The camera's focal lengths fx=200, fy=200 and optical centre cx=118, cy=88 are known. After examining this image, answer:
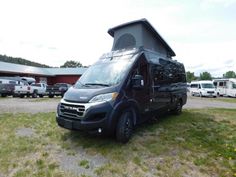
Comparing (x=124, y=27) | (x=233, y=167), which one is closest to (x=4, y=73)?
(x=124, y=27)

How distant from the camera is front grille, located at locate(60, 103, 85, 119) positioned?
452 centimetres

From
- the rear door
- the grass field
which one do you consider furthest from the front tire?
the rear door

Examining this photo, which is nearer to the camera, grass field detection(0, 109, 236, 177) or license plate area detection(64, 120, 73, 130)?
grass field detection(0, 109, 236, 177)

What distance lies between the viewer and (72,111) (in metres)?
4.71

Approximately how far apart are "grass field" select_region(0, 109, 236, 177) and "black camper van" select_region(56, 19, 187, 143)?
1.64 ft

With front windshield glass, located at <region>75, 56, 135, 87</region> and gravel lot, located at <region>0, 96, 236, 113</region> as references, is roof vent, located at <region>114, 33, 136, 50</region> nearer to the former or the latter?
front windshield glass, located at <region>75, 56, 135, 87</region>

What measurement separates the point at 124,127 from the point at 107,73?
153 cm

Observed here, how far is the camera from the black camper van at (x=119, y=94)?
4453 mm

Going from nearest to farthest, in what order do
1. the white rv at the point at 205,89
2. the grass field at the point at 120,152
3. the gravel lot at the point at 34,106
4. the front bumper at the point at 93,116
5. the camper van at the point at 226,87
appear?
the grass field at the point at 120,152
the front bumper at the point at 93,116
the gravel lot at the point at 34,106
the white rv at the point at 205,89
the camper van at the point at 226,87

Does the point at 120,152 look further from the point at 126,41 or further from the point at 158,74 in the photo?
the point at 126,41

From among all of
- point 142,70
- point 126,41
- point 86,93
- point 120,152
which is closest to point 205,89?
point 126,41

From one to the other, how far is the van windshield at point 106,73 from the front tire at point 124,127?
840 millimetres

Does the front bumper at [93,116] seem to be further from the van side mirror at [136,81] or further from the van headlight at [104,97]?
the van side mirror at [136,81]

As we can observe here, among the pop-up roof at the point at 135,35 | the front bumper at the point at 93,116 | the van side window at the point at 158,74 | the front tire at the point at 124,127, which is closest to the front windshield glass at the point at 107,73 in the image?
the front bumper at the point at 93,116
